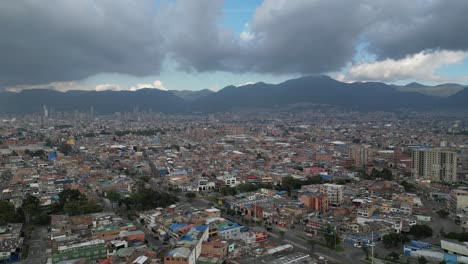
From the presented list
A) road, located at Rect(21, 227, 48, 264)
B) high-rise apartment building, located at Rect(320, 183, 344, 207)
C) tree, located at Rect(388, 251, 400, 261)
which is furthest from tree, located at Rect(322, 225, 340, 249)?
road, located at Rect(21, 227, 48, 264)

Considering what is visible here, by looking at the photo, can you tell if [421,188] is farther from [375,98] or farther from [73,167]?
[375,98]

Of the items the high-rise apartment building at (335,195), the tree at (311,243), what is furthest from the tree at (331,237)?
the high-rise apartment building at (335,195)

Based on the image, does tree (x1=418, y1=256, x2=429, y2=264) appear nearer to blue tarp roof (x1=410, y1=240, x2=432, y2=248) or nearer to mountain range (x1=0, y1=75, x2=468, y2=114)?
blue tarp roof (x1=410, y1=240, x2=432, y2=248)

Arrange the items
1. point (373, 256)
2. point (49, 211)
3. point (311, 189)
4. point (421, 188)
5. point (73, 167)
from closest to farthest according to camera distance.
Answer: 1. point (373, 256)
2. point (49, 211)
3. point (311, 189)
4. point (421, 188)
5. point (73, 167)

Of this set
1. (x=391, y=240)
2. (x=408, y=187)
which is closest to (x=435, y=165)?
(x=408, y=187)

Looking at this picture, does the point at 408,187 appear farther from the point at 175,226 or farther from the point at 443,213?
the point at 175,226

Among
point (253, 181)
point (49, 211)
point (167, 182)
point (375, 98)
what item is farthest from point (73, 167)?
point (375, 98)
